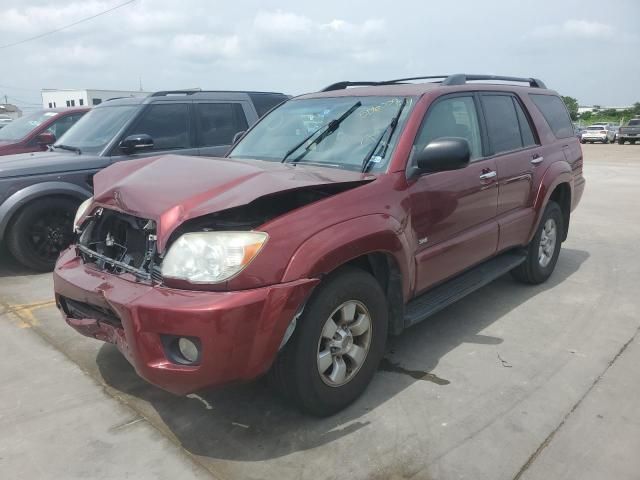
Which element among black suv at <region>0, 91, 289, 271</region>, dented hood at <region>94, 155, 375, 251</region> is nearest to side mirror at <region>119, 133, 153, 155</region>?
black suv at <region>0, 91, 289, 271</region>

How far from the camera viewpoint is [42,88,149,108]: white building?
25961mm

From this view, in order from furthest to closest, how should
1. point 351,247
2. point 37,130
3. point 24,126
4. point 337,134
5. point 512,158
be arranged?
1. point 24,126
2. point 37,130
3. point 512,158
4. point 337,134
5. point 351,247

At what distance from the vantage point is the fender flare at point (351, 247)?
255 centimetres

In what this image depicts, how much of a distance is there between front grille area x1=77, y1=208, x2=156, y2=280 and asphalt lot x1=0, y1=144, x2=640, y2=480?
2.79 ft

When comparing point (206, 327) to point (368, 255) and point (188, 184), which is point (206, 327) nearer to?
point (188, 184)

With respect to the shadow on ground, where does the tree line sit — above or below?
above

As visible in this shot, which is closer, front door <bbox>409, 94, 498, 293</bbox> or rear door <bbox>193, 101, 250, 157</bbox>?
front door <bbox>409, 94, 498, 293</bbox>

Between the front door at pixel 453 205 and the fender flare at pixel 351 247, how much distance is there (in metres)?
0.20

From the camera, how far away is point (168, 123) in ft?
20.9

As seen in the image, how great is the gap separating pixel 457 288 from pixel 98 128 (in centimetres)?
475

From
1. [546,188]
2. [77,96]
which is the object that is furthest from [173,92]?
[77,96]

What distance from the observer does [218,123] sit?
22.3ft

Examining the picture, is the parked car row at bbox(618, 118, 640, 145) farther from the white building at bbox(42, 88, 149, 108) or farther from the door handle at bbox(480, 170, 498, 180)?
the door handle at bbox(480, 170, 498, 180)

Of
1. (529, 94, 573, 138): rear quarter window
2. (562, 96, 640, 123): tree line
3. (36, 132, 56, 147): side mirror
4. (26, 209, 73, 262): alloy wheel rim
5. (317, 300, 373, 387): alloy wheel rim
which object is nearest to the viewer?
(317, 300, 373, 387): alloy wheel rim
